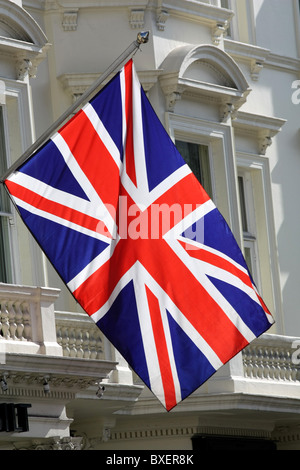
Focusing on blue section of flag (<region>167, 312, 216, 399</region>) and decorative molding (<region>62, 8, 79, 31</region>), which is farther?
decorative molding (<region>62, 8, 79, 31</region>)

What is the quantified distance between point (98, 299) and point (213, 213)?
1.81m

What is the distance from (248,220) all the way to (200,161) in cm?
182

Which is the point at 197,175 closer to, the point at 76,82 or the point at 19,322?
the point at 76,82

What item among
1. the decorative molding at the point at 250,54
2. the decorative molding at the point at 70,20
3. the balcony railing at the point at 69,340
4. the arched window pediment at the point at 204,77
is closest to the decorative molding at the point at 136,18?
the arched window pediment at the point at 204,77

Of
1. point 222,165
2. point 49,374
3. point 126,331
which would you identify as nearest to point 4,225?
point 49,374

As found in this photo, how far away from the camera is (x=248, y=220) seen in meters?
24.5

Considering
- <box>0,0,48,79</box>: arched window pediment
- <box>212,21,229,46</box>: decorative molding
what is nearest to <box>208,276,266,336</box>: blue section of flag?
<box>0,0,48,79</box>: arched window pediment

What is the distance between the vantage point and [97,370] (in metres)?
18.5

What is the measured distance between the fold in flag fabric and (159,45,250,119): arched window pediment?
17.2ft

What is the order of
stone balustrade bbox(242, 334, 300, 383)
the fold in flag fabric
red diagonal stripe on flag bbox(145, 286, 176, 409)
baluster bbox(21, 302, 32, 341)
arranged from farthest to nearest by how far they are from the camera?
stone balustrade bbox(242, 334, 300, 383), baluster bbox(21, 302, 32, 341), red diagonal stripe on flag bbox(145, 286, 176, 409), the fold in flag fabric

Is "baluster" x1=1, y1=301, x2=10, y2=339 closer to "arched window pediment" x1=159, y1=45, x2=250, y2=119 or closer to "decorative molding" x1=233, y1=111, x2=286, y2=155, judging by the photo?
"arched window pediment" x1=159, y1=45, x2=250, y2=119

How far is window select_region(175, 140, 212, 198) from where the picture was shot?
74.8ft

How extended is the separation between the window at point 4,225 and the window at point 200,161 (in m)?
3.42
